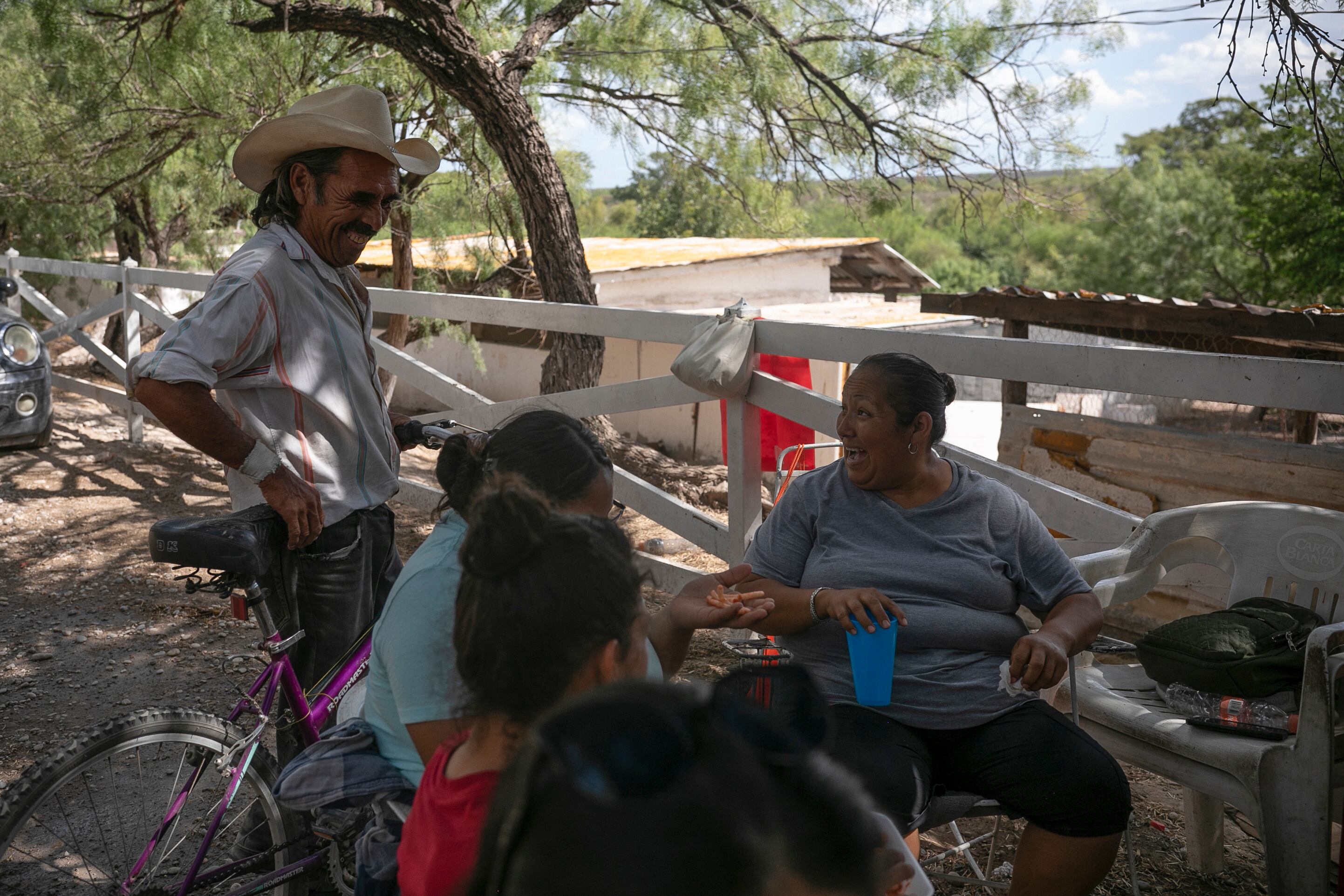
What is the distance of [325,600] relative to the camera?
2439mm

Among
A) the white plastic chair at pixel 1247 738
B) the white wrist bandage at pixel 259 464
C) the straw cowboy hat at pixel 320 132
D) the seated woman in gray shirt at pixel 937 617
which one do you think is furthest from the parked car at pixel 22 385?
the white plastic chair at pixel 1247 738

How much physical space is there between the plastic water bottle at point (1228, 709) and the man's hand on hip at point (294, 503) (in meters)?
2.01

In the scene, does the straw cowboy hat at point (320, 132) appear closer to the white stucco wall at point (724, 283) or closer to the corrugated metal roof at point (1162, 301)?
the corrugated metal roof at point (1162, 301)

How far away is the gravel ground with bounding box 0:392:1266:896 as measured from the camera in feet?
9.45

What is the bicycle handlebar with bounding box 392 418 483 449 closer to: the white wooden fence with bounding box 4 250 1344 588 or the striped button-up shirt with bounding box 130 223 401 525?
the striped button-up shirt with bounding box 130 223 401 525

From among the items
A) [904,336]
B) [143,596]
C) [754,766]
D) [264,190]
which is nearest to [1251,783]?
[904,336]

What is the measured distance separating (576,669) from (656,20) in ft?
24.1

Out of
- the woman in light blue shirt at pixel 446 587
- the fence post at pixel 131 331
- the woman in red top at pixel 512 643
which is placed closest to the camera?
the woman in red top at pixel 512 643

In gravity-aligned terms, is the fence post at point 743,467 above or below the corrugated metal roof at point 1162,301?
below

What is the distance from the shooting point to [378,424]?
256 centimetres

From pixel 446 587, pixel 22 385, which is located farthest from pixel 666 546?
pixel 446 587

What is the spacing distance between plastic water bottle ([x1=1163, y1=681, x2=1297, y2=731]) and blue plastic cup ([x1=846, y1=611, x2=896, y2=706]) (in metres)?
0.73

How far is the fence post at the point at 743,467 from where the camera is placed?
11.7 ft

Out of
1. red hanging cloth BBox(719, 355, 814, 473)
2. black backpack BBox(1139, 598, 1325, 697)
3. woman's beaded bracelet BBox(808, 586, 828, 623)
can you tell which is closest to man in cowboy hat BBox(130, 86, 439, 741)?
woman's beaded bracelet BBox(808, 586, 828, 623)
